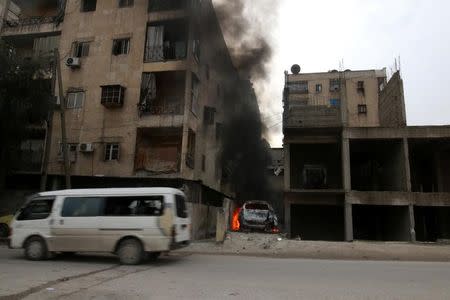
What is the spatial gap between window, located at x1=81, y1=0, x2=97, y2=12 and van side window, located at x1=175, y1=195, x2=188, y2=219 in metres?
18.1

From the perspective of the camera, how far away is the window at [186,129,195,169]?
22209 millimetres

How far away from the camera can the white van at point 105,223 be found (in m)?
10.9

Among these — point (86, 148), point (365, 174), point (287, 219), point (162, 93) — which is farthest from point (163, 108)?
point (365, 174)

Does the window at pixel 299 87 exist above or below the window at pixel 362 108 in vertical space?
above

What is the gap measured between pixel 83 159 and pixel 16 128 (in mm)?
3791

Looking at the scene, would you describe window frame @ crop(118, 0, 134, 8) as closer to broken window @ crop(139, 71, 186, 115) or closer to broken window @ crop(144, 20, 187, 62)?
broken window @ crop(144, 20, 187, 62)

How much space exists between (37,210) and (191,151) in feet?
38.5

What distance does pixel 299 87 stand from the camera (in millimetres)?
48094

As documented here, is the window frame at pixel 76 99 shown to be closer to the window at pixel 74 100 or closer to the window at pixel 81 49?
the window at pixel 74 100

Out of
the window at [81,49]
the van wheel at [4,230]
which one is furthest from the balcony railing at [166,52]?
the van wheel at [4,230]

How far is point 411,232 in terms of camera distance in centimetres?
2125

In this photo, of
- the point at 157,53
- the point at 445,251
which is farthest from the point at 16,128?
the point at 445,251

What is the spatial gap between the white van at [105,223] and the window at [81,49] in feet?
48.0

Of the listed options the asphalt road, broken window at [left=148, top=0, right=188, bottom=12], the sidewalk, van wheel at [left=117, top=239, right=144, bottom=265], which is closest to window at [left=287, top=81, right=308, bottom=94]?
broken window at [left=148, top=0, right=188, bottom=12]
